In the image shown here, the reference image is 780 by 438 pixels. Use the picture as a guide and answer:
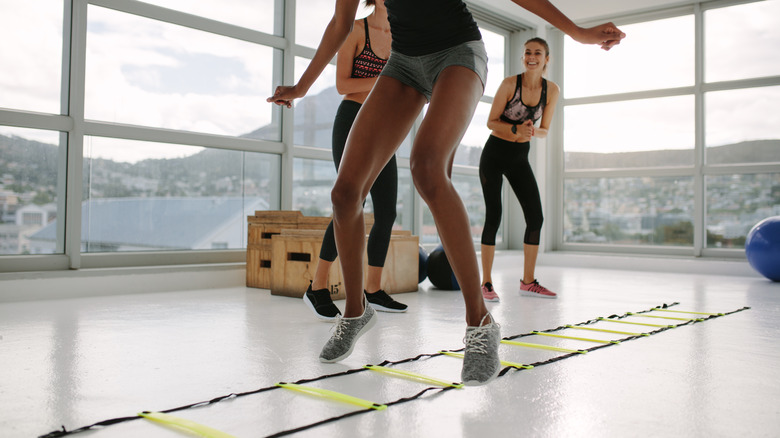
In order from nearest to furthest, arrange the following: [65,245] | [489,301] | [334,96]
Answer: [489,301], [65,245], [334,96]

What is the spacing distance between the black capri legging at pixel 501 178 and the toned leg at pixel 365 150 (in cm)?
188

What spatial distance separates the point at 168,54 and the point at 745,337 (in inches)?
152

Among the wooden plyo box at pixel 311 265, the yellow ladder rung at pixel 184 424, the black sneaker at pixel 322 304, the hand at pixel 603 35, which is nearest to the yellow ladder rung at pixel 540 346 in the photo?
the black sneaker at pixel 322 304

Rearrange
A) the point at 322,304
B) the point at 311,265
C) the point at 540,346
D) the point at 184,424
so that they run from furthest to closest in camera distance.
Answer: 1. the point at 311,265
2. the point at 322,304
3. the point at 540,346
4. the point at 184,424

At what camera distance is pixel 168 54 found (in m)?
4.41

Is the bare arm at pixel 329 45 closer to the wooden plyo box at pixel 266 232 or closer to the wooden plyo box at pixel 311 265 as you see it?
the wooden plyo box at pixel 311 265

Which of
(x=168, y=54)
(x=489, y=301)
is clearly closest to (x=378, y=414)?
(x=489, y=301)

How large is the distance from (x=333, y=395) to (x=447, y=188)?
0.60 m

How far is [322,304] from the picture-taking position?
2734 mm

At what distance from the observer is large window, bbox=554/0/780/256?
21.0 feet

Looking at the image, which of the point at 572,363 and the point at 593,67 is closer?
the point at 572,363

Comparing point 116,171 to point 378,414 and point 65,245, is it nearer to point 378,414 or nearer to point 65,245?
point 65,245

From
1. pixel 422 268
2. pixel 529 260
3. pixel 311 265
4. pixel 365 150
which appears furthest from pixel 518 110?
pixel 365 150

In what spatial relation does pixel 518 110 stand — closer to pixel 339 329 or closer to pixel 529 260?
pixel 529 260
